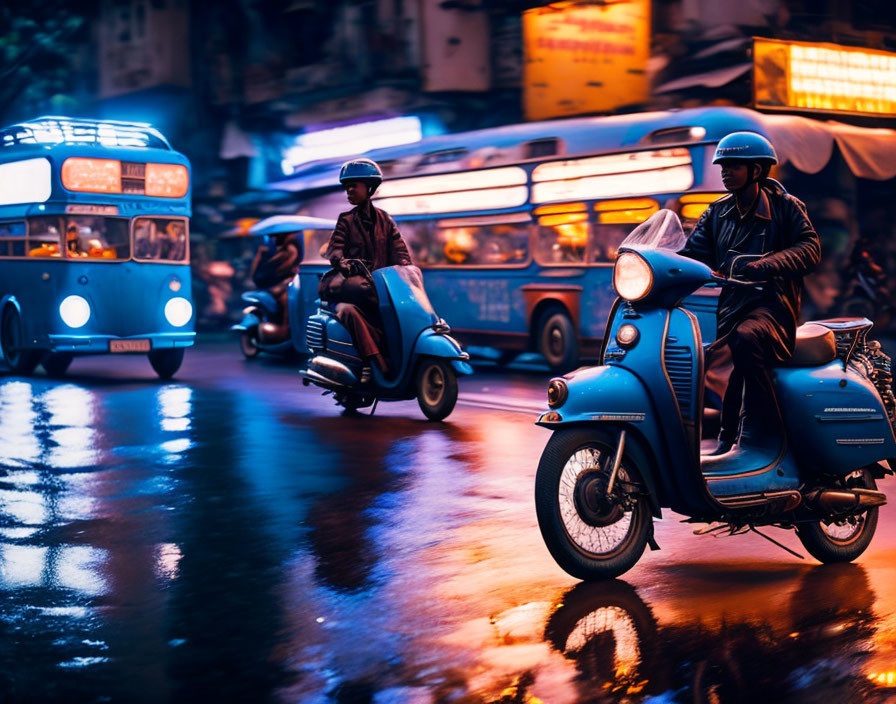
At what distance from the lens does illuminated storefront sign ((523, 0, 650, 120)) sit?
21.9 m

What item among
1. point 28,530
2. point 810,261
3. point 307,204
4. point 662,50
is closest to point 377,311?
point 28,530

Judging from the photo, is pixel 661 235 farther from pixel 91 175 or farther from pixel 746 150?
pixel 91 175

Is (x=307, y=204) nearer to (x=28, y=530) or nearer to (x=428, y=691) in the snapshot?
(x=28, y=530)

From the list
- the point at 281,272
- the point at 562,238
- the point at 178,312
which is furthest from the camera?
the point at 281,272

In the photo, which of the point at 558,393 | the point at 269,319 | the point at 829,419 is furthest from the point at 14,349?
the point at 829,419

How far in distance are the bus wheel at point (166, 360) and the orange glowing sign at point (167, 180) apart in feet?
6.49

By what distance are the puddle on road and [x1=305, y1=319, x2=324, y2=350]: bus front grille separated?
314 centimetres

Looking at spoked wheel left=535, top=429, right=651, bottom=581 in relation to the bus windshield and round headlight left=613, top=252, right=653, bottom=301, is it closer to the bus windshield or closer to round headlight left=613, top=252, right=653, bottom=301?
round headlight left=613, top=252, right=653, bottom=301

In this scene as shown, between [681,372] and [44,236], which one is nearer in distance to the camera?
[681,372]

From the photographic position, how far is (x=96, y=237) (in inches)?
645

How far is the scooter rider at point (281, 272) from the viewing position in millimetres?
19328

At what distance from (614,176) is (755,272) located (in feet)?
33.7

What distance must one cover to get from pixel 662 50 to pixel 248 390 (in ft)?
33.4

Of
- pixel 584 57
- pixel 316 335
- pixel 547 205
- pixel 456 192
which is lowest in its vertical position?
pixel 316 335
